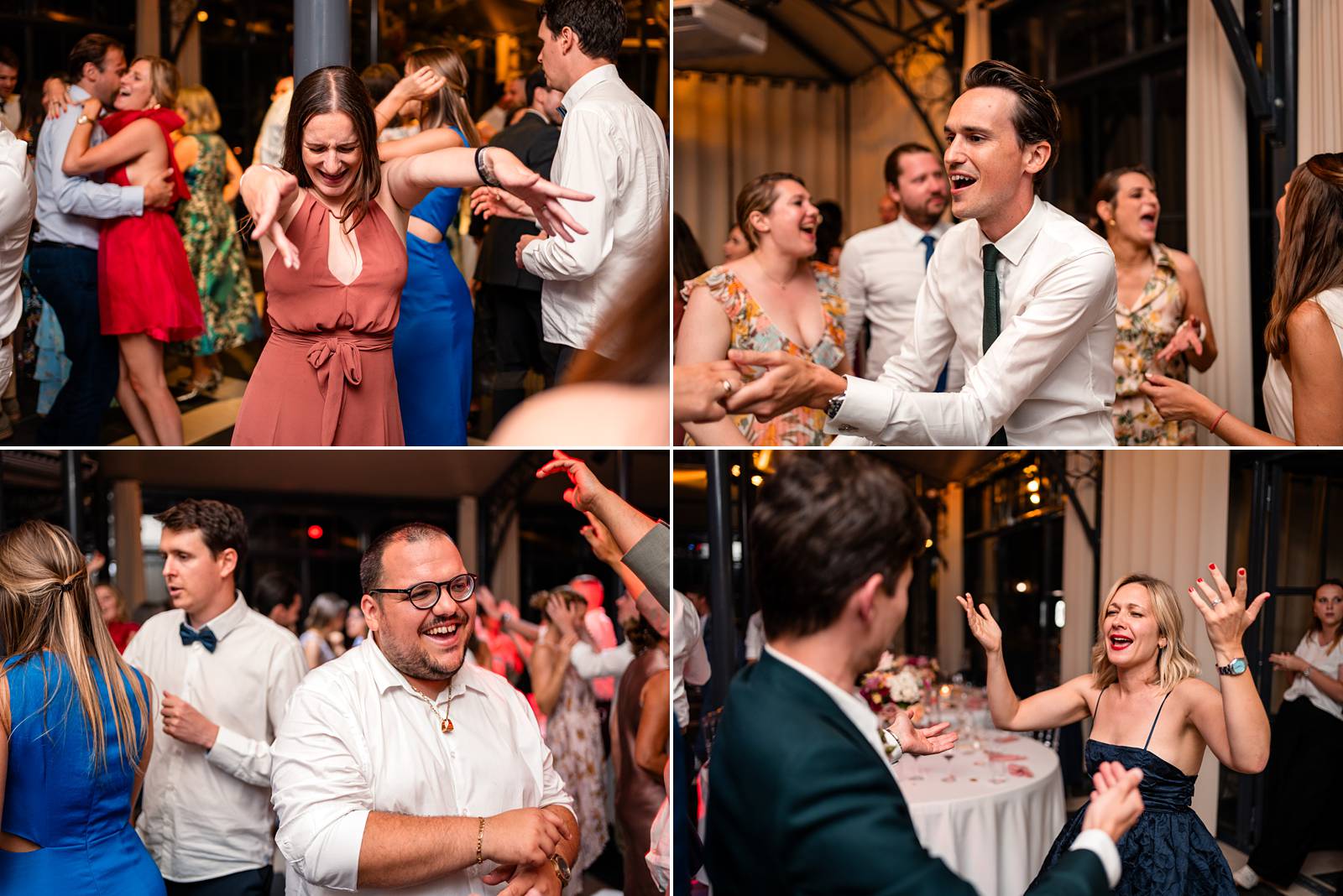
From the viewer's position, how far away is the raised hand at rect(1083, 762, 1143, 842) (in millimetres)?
1803

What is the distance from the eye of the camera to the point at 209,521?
2.88 m

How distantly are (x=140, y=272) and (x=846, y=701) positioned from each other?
2.28 meters

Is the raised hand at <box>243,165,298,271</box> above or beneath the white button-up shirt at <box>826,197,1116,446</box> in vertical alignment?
above

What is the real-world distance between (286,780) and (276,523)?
827 mm

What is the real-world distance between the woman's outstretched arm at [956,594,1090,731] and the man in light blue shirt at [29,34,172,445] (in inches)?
89.4

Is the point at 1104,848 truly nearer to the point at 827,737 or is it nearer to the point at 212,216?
the point at 827,737

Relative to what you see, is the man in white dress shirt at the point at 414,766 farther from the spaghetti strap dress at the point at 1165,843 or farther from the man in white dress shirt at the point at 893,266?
the man in white dress shirt at the point at 893,266

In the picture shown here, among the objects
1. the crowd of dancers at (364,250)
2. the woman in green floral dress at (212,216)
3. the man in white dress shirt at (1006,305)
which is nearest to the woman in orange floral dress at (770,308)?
the crowd of dancers at (364,250)

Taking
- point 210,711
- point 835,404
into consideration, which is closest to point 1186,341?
point 835,404

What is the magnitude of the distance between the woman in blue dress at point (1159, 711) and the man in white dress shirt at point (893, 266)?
163 centimetres

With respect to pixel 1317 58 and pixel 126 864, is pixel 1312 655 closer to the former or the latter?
pixel 1317 58

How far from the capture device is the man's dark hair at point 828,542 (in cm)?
180

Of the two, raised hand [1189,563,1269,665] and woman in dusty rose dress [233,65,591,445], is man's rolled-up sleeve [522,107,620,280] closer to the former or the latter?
woman in dusty rose dress [233,65,591,445]

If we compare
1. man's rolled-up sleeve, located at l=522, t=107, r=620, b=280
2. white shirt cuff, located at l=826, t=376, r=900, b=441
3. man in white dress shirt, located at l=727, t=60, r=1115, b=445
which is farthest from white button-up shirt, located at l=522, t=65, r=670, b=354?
white shirt cuff, located at l=826, t=376, r=900, b=441
